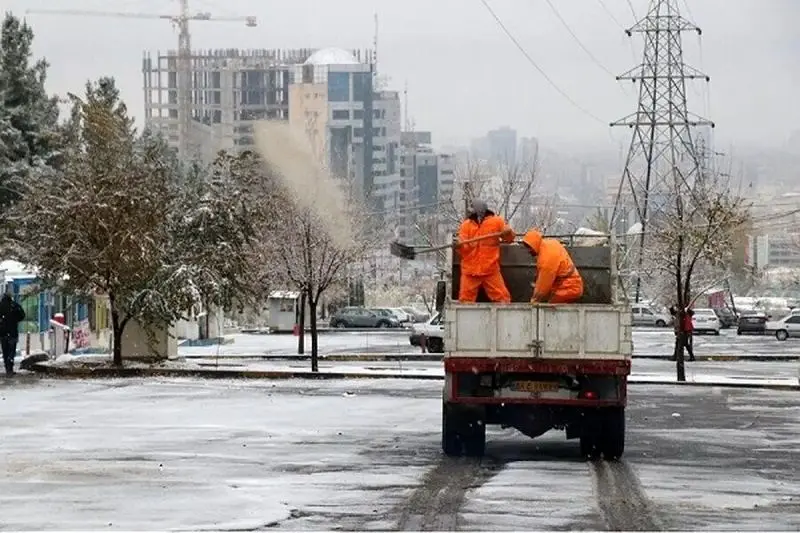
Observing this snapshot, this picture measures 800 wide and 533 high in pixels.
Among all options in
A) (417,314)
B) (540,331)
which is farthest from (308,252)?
(417,314)

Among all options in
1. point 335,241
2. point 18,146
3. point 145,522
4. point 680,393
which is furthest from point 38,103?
point 145,522

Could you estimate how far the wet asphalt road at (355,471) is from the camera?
40.5 ft

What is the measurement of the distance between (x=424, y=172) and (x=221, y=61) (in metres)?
29.2

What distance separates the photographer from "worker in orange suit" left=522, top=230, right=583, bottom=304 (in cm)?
1798

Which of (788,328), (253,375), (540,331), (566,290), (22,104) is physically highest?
(22,104)

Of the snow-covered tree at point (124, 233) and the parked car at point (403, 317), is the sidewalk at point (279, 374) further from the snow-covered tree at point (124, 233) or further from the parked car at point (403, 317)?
the parked car at point (403, 317)

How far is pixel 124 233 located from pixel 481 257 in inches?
728

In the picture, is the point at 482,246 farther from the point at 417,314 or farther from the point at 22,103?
the point at 417,314

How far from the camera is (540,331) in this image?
17.5 meters

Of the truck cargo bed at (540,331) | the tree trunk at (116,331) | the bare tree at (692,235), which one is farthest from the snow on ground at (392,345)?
the truck cargo bed at (540,331)

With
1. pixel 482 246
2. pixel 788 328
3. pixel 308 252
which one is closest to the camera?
pixel 482 246

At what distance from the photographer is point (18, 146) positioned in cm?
6712

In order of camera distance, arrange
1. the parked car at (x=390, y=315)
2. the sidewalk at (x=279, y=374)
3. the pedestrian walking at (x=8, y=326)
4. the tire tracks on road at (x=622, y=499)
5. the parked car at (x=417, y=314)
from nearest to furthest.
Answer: the tire tracks on road at (x=622, y=499) < the pedestrian walking at (x=8, y=326) < the sidewalk at (x=279, y=374) < the parked car at (x=390, y=315) < the parked car at (x=417, y=314)

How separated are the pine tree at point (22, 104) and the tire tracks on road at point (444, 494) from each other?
169ft
